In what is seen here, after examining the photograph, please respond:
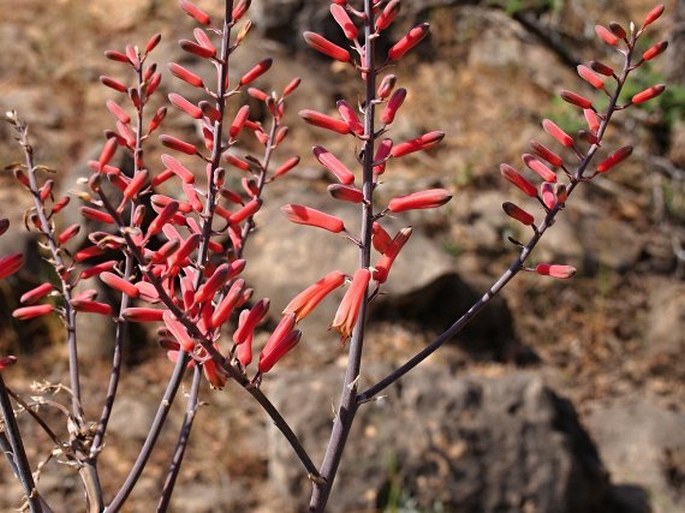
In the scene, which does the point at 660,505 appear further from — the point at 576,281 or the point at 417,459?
the point at 576,281

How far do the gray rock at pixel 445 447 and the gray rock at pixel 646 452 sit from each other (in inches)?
22.7

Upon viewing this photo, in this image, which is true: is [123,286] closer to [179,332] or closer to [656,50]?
[179,332]

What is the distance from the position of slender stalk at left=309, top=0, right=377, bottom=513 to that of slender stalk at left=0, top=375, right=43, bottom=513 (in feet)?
1.33

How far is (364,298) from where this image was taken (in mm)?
1378

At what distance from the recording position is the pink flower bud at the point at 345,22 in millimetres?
1383

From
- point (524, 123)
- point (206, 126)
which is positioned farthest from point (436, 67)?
point (206, 126)

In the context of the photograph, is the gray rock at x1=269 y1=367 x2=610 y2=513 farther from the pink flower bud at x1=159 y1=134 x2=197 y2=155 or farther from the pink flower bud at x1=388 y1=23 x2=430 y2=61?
the pink flower bud at x1=388 y1=23 x2=430 y2=61

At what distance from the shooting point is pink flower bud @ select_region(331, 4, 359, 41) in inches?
54.4

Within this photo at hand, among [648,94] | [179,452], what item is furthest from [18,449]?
[648,94]

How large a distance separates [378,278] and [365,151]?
7.1 inches

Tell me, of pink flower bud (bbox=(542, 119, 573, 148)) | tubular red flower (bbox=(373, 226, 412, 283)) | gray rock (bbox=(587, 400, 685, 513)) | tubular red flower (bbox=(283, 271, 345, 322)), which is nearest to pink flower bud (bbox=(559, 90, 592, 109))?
pink flower bud (bbox=(542, 119, 573, 148))

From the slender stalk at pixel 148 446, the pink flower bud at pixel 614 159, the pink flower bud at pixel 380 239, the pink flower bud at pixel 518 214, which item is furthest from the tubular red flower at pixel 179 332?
the pink flower bud at pixel 614 159

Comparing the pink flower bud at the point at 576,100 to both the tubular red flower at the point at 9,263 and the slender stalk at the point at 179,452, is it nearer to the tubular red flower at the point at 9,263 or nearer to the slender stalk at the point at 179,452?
the slender stalk at the point at 179,452

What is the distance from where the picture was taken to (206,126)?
154 centimetres
